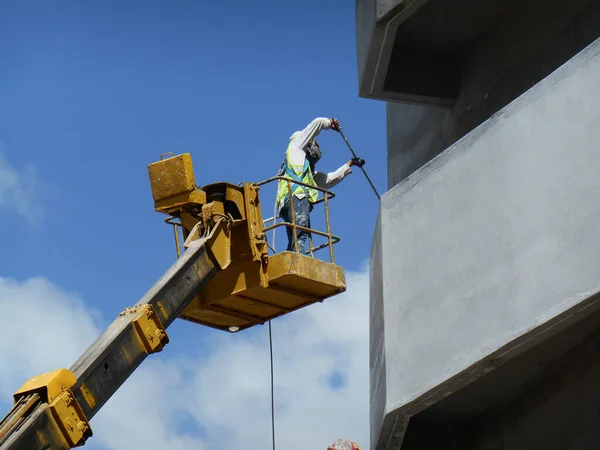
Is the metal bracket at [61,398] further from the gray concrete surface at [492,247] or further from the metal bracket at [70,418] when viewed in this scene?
the gray concrete surface at [492,247]

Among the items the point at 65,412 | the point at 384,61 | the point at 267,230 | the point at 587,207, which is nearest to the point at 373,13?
the point at 384,61

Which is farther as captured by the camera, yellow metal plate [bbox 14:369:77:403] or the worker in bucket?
the worker in bucket

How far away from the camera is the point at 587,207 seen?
894cm

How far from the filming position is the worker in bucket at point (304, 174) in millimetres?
13797

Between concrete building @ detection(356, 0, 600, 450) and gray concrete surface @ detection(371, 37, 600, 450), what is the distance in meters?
0.01

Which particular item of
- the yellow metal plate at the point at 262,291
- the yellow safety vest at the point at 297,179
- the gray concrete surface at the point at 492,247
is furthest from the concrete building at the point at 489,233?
the yellow safety vest at the point at 297,179

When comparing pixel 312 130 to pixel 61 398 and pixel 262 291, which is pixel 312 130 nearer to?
pixel 262 291

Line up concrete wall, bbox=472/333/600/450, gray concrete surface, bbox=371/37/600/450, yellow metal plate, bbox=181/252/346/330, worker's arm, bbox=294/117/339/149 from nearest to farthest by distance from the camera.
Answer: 1. gray concrete surface, bbox=371/37/600/450
2. concrete wall, bbox=472/333/600/450
3. yellow metal plate, bbox=181/252/346/330
4. worker's arm, bbox=294/117/339/149

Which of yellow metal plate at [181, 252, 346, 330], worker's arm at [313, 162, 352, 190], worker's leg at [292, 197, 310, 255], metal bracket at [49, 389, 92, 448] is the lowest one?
metal bracket at [49, 389, 92, 448]

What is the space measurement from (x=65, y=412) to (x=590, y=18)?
6136 mm

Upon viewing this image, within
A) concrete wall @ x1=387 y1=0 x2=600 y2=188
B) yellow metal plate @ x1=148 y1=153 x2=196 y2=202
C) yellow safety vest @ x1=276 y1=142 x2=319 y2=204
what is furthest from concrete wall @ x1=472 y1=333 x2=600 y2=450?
yellow metal plate @ x1=148 y1=153 x2=196 y2=202

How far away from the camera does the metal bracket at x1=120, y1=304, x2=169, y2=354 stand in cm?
1098

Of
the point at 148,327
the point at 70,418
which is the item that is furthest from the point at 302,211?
the point at 70,418

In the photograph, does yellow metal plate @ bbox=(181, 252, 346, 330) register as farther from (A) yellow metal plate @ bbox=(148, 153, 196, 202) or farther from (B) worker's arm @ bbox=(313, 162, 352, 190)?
(B) worker's arm @ bbox=(313, 162, 352, 190)
